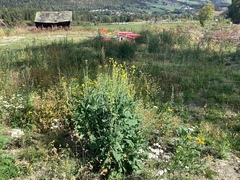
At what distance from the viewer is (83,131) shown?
3385 millimetres

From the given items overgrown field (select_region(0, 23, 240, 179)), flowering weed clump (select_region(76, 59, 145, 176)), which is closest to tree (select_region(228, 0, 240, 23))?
overgrown field (select_region(0, 23, 240, 179))

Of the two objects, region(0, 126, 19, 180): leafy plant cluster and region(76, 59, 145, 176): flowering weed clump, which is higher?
region(76, 59, 145, 176): flowering weed clump

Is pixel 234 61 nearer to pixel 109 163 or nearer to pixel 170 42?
pixel 170 42

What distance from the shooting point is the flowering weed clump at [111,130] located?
3.08 meters

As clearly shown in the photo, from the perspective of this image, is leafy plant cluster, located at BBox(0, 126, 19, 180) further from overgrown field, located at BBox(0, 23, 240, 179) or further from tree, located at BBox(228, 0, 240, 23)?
tree, located at BBox(228, 0, 240, 23)

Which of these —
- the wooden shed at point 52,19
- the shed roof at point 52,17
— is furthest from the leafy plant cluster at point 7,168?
the shed roof at point 52,17

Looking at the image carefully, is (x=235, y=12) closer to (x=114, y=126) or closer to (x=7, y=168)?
(x=114, y=126)

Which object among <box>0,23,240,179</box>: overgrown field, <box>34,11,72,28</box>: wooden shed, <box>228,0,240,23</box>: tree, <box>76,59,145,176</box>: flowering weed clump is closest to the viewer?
<box>76,59,145,176</box>: flowering weed clump

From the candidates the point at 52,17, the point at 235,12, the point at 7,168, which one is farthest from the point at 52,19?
the point at 235,12

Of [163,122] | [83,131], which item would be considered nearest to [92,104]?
[83,131]

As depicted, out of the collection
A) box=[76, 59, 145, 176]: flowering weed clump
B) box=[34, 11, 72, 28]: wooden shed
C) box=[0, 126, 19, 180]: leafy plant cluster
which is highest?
box=[34, 11, 72, 28]: wooden shed

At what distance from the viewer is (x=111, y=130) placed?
3031 mm

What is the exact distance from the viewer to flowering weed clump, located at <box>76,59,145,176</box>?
3.08 m

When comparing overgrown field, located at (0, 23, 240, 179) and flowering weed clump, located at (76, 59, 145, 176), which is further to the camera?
overgrown field, located at (0, 23, 240, 179)
